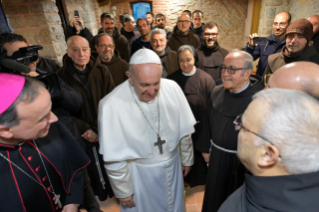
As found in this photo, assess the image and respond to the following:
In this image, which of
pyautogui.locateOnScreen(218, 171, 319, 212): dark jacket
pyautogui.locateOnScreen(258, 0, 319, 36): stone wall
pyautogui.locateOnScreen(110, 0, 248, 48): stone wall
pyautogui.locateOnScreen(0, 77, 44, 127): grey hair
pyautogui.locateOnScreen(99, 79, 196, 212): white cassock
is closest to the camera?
pyautogui.locateOnScreen(218, 171, 319, 212): dark jacket

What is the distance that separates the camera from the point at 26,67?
1.27 metres

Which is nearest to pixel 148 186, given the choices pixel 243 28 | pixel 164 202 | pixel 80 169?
pixel 164 202

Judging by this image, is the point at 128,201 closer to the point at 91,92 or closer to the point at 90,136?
the point at 90,136

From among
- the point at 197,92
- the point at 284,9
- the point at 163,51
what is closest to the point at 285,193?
the point at 197,92

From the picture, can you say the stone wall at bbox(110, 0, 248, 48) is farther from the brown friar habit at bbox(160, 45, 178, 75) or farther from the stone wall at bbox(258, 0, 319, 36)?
the brown friar habit at bbox(160, 45, 178, 75)

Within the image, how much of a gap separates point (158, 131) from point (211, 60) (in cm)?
252

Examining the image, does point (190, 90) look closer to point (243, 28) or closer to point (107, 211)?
point (107, 211)

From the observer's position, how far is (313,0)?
462cm

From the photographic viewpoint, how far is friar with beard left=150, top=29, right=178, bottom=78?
3.85 meters

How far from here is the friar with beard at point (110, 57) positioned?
3.47 metres

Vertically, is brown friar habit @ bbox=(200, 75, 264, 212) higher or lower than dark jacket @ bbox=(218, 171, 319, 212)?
lower

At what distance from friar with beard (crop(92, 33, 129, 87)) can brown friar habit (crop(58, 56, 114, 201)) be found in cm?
58

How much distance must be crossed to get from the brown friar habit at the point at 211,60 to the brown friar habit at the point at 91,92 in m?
2.01

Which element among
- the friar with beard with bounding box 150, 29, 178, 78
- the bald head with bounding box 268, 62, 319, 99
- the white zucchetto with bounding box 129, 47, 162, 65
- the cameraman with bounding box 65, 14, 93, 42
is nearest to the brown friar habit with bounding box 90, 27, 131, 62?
the cameraman with bounding box 65, 14, 93, 42
